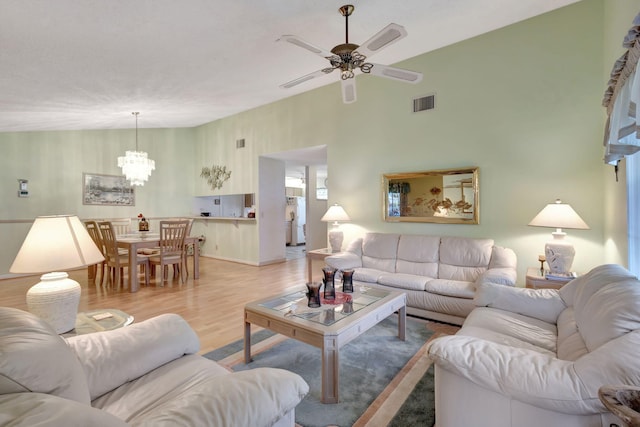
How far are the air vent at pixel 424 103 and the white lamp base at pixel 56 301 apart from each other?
13.5ft

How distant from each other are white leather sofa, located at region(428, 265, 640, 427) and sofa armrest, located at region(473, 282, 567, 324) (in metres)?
0.27

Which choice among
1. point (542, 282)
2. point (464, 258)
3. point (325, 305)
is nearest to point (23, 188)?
point (325, 305)

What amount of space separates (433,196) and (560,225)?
1474 millimetres

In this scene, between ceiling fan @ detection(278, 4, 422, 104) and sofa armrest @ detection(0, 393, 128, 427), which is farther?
ceiling fan @ detection(278, 4, 422, 104)

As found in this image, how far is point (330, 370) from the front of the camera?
1.89 m

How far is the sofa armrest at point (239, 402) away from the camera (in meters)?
0.92

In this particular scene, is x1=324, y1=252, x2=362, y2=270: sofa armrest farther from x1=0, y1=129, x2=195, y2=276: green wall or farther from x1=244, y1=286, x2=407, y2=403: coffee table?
x1=0, y1=129, x2=195, y2=276: green wall

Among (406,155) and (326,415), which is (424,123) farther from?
(326,415)

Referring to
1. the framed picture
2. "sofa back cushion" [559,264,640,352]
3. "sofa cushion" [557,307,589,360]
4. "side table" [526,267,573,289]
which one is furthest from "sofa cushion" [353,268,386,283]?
the framed picture

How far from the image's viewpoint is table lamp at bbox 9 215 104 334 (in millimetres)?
1584

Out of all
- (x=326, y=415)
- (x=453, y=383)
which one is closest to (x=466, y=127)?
(x=453, y=383)

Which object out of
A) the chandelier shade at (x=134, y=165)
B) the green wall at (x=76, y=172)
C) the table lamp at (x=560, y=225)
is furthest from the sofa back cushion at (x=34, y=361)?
the green wall at (x=76, y=172)

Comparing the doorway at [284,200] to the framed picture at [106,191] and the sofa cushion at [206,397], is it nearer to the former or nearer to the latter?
the framed picture at [106,191]

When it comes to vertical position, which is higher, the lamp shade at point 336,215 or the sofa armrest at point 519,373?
the lamp shade at point 336,215
